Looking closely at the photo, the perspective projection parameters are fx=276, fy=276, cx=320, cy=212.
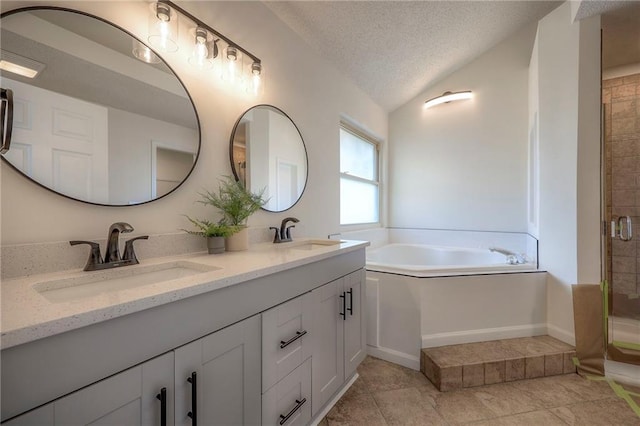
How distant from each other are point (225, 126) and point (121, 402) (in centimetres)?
128

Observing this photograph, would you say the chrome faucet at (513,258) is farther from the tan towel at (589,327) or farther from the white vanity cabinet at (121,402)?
the white vanity cabinet at (121,402)

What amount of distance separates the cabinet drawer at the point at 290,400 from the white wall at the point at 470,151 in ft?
8.68

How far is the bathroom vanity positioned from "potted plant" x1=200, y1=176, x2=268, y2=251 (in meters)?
0.20

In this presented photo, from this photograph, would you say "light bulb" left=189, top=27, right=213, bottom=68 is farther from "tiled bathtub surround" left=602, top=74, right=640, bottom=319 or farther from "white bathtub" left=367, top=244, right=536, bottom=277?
"tiled bathtub surround" left=602, top=74, right=640, bottom=319

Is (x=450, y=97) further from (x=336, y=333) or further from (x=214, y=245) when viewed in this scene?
(x=214, y=245)

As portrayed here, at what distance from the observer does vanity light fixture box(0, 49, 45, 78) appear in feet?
2.76

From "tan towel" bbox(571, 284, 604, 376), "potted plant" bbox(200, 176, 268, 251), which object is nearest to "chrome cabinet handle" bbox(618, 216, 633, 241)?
"tan towel" bbox(571, 284, 604, 376)

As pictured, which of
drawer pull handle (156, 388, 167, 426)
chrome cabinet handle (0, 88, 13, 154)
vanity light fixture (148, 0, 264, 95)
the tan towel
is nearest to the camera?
drawer pull handle (156, 388, 167, 426)

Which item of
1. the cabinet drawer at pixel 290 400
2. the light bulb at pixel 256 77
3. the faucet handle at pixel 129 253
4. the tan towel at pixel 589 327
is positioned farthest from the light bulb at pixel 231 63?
the tan towel at pixel 589 327

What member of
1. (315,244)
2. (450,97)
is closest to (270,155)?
(315,244)

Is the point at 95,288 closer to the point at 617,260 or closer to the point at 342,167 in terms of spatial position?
the point at 342,167

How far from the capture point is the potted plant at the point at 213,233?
1309 millimetres

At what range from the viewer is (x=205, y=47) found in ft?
4.47

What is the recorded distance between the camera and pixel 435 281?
6.42 ft
